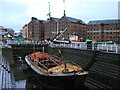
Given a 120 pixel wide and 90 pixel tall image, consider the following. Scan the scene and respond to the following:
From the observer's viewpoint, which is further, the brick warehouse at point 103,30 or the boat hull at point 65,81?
the brick warehouse at point 103,30

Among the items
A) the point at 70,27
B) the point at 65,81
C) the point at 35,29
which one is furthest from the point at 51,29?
the point at 65,81


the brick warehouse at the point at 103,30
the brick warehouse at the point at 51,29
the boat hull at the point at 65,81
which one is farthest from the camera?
the brick warehouse at the point at 51,29

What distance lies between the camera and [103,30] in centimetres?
5169

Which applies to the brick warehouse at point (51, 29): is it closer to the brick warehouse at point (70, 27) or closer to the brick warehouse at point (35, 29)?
the brick warehouse at point (70, 27)

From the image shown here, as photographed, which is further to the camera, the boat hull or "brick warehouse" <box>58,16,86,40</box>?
"brick warehouse" <box>58,16,86,40</box>

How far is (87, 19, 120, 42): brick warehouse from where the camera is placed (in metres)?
48.6

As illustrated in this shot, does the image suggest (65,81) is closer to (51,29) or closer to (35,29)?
(51,29)

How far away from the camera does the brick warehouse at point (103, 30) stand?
48.6 m

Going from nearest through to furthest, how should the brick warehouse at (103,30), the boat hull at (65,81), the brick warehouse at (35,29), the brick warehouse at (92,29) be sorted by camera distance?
1. the boat hull at (65,81)
2. the brick warehouse at (103,30)
3. the brick warehouse at (92,29)
4. the brick warehouse at (35,29)

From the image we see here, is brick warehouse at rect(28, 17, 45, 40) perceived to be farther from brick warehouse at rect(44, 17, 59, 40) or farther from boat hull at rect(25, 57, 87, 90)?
boat hull at rect(25, 57, 87, 90)

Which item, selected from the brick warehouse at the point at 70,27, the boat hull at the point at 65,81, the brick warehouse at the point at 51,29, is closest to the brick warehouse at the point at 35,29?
the brick warehouse at the point at 51,29

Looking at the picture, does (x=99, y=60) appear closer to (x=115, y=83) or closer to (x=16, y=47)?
(x=115, y=83)

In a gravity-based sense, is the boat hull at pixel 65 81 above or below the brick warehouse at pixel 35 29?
below

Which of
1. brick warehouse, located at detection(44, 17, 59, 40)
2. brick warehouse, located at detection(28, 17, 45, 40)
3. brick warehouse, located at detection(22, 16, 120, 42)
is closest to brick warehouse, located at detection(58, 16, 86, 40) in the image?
brick warehouse, located at detection(22, 16, 120, 42)
